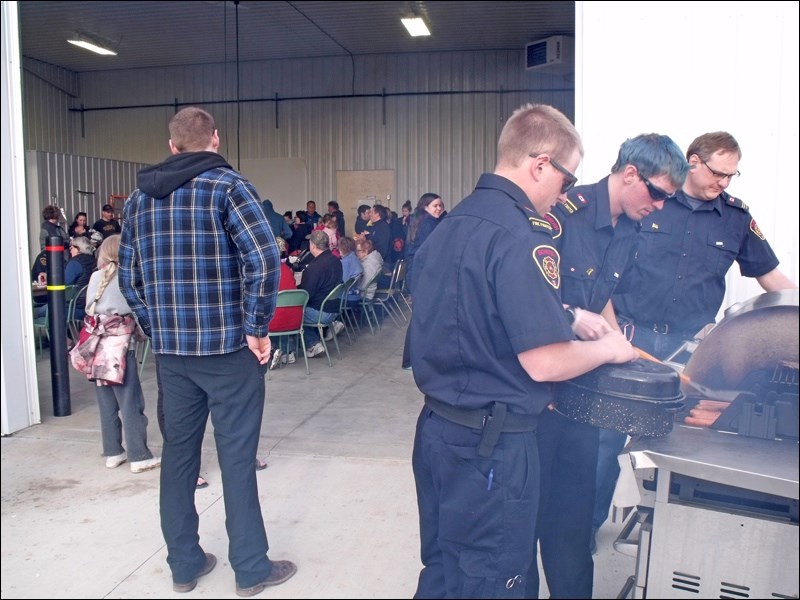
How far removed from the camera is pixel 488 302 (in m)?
1.73

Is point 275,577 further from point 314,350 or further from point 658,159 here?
point 314,350

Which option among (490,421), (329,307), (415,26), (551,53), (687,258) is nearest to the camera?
(490,421)

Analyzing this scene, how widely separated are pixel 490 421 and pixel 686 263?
5.12 feet

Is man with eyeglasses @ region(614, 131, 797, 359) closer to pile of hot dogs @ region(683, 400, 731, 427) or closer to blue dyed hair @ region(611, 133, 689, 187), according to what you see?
blue dyed hair @ region(611, 133, 689, 187)

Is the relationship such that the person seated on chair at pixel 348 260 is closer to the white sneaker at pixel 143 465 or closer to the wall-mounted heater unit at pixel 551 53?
the white sneaker at pixel 143 465

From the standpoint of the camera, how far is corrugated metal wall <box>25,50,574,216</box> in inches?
605

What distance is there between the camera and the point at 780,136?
3574 millimetres

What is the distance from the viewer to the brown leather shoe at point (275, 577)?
264cm

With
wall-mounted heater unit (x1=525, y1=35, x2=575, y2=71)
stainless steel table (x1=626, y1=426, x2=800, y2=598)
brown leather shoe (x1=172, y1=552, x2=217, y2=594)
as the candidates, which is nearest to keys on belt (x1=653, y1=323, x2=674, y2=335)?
stainless steel table (x1=626, y1=426, x2=800, y2=598)

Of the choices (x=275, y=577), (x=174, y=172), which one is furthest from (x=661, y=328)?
(x=174, y=172)

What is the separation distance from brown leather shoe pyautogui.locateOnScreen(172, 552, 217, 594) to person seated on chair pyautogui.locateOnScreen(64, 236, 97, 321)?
16.8ft

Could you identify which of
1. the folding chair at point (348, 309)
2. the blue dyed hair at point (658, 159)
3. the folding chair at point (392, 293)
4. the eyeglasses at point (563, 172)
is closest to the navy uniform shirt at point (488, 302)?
the eyeglasses at point (563, 172)

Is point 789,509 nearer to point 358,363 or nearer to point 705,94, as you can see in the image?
point 705,94

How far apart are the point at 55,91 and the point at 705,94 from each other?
55.0 feet
